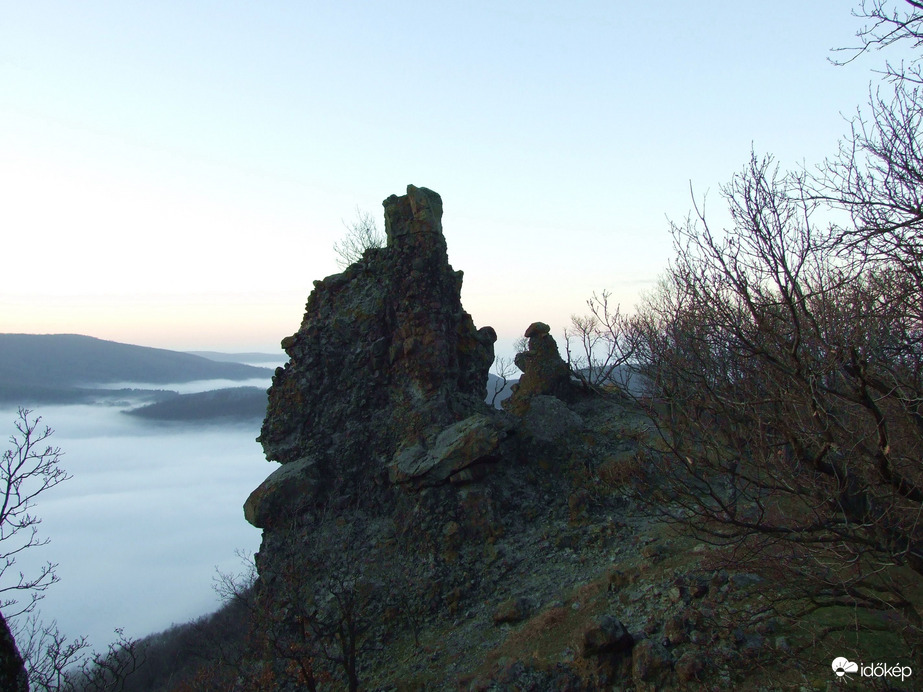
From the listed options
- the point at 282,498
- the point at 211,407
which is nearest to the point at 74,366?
the point at 211,407

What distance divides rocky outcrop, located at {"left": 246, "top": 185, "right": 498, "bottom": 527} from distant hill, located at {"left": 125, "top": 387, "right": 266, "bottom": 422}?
349 ft

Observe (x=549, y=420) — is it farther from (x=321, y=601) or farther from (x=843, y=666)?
(x=843, y=666)

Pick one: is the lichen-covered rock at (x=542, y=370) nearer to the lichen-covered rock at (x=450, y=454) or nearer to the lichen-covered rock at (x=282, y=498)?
the lichen-covered rock at (x=450, y=454)

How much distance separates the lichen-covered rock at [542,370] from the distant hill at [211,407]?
347ft

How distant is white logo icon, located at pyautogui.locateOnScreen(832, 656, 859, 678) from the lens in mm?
7445

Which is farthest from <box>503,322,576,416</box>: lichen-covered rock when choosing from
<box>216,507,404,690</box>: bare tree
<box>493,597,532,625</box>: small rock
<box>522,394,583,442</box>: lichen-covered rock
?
<box>493,597,532,625</box>: small rock

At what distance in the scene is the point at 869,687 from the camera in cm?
691

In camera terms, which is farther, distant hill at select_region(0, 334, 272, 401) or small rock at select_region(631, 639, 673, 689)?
distant hill at select_region(0, 334, 272, 401)

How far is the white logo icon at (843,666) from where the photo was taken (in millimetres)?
7445

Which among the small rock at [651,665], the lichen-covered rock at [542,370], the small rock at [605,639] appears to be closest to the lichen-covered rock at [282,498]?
the lichen-covered rock at [542,370]

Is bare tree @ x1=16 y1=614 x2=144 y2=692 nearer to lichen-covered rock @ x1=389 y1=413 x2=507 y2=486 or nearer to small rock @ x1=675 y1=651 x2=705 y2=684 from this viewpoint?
lichen-covered rock @ x1=389 y1=413 x2=507 y2=486

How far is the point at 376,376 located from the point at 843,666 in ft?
45.8

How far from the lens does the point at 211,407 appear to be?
12725cm

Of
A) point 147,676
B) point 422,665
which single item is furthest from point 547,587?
point 147,676
